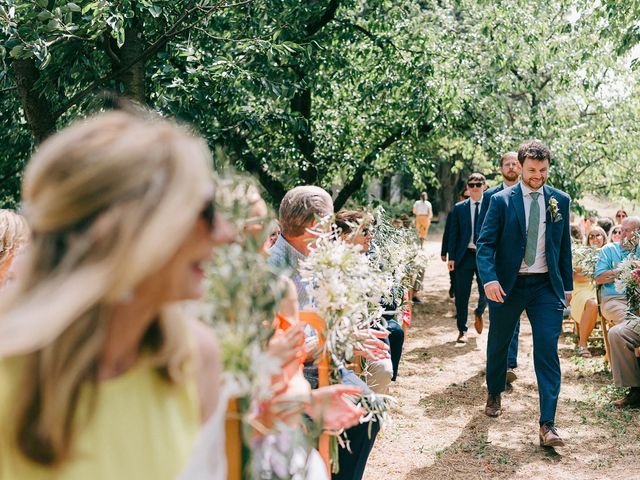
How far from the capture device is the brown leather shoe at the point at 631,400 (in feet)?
23.2

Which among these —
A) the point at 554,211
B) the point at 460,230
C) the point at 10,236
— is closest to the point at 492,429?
the point at 554,211

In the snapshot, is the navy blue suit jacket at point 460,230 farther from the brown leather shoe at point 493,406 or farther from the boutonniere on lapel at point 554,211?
the boutonniere on lapel at point 554,211

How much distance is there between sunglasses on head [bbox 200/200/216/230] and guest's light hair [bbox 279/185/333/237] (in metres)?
2.67

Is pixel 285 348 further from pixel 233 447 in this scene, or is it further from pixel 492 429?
pixel 492 429

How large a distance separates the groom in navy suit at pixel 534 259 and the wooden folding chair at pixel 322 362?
2478 millimetres

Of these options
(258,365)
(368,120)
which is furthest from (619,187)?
(258,365)

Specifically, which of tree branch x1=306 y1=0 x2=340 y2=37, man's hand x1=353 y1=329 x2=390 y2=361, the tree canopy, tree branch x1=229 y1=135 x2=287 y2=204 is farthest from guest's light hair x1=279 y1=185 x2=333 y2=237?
tree branch x1=306 y1=0 x2=340 y2=37

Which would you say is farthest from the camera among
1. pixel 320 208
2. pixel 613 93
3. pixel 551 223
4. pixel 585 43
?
pixel 613 93

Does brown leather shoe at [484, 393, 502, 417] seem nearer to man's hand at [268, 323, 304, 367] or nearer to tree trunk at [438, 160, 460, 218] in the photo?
man's hand at [268, 323, 304, 367]

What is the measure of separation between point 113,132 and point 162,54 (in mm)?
5553

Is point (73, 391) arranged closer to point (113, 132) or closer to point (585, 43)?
point (113, 132)

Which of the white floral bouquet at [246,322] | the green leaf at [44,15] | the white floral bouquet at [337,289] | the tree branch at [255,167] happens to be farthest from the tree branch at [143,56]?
the white floral bouquet at [246,322]

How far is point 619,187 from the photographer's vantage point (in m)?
17.3

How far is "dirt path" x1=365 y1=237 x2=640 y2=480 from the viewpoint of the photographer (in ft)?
18.1
